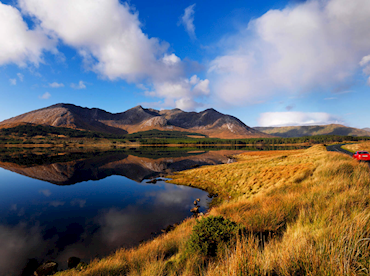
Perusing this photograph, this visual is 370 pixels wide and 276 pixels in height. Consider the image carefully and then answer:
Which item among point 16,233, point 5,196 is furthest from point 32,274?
point 5,196

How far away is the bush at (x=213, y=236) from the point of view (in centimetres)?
628

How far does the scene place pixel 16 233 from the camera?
15.0 metres

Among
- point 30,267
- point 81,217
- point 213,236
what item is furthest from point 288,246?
point 81,217

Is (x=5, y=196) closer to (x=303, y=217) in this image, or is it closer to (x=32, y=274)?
(x=32, y=274)

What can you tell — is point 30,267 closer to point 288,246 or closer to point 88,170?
point 288,246

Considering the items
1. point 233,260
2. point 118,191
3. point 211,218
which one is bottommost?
point 118,191

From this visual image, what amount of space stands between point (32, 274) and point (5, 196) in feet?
79.6

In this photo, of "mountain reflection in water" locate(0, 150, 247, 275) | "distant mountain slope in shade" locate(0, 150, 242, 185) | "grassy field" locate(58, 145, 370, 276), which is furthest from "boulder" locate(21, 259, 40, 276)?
"distant mountain slope in shade" locate(0, 150, 242, 185)

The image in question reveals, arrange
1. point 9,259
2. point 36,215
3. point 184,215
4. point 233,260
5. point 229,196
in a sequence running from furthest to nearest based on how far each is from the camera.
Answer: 1. point 229,196
2. point 36,215
3. point 184,215
4. point 9,259
5. point 233,260

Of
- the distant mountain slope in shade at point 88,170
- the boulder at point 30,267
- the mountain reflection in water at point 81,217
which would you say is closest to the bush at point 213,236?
the mountain reflection in water at point 81,217

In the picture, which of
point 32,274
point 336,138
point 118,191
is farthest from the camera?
point 336,138

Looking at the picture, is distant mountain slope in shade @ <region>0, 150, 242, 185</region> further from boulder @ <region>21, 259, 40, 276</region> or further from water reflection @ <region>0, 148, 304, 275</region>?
boulder @ <region>21, 259, 40, 276</region>

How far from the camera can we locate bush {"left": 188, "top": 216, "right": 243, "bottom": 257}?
6281 mm

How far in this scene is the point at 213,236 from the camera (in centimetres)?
643
